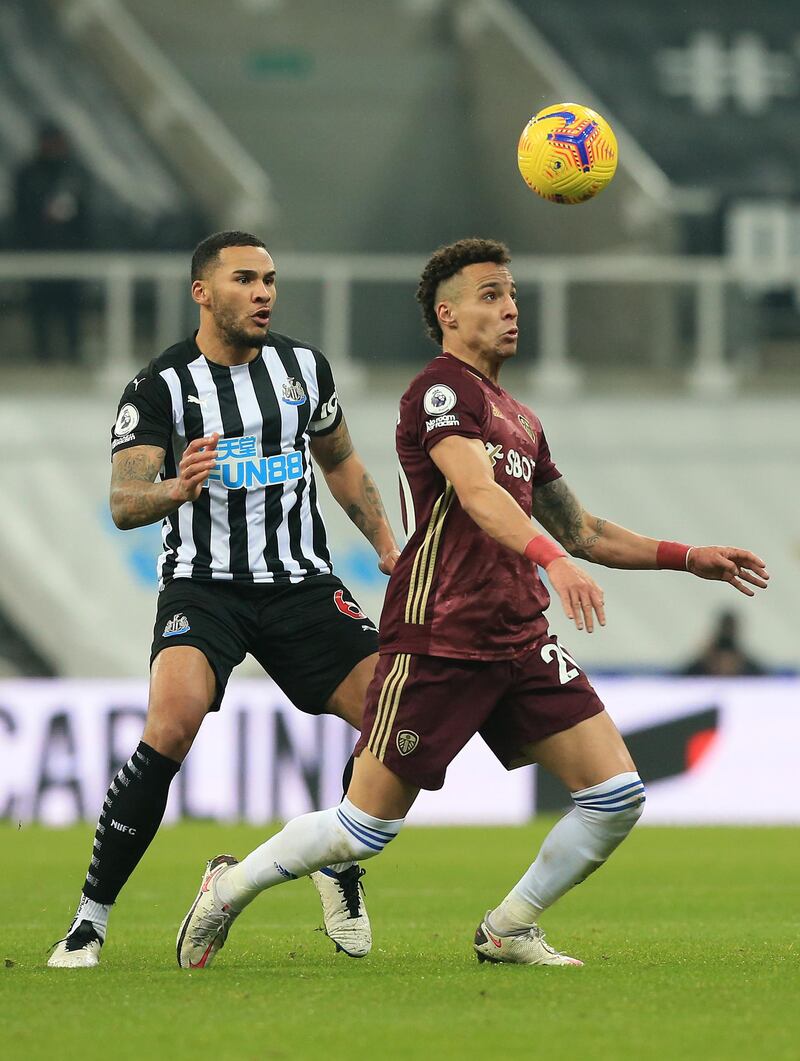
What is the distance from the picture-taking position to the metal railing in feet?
54.9

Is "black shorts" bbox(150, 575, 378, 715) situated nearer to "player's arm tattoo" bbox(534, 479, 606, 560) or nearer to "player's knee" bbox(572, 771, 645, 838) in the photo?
"player's arm tattoo" bbox(534, 479, 606, 560)

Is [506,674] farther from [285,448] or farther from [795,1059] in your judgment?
[795,1059]

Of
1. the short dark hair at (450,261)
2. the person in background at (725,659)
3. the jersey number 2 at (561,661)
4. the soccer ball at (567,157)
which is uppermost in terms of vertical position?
the soccer ball at (567,157)

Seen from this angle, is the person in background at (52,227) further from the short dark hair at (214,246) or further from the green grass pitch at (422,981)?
the short dark hair at (214,246)

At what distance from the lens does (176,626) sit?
609cm

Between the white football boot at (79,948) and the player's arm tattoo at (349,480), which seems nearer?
the white football boot at (79,948)

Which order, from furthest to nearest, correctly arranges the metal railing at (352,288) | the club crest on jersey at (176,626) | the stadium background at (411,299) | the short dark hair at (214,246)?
1. the metal railing at (352,288)
2. the stadium background at (411,299)
3. the short dark hair at (214,246)
4. the club crest on jersey at (176,626)

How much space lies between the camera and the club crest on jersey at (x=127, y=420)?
6.14 meters

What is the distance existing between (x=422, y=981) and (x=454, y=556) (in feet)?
3.79

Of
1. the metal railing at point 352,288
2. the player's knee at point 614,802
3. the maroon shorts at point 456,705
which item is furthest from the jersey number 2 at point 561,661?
the metal railing at point 352,288

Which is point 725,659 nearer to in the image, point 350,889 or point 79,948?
point 350,889

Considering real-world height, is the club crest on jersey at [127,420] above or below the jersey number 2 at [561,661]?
above

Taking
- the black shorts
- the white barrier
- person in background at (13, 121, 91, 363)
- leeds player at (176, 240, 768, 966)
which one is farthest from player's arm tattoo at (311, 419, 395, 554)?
person in background at (13, 121, 91, 363)

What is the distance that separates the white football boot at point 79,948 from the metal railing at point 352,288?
10.9m
